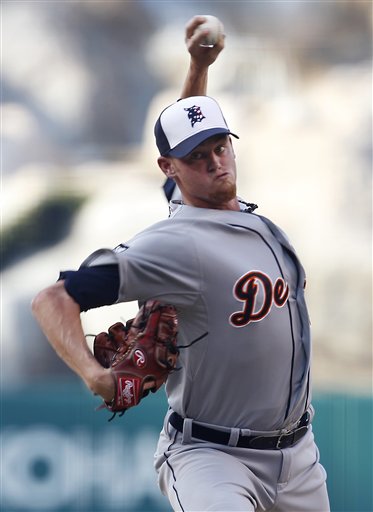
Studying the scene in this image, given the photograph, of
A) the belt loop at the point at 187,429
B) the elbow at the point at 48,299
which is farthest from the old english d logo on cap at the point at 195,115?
the belt loop at the point at 187,429

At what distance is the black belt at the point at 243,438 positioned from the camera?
99.3 inches

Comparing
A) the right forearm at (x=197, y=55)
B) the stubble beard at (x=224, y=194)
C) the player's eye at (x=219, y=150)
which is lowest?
the stubble beard at (x=224, y=194)

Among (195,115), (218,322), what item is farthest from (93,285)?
(195,115)

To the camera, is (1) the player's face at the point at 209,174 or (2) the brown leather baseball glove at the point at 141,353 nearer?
(2) the brown leather baseball glove at the point at 141,353

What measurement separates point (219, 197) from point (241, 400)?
0.48 m

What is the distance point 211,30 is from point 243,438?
112 cm

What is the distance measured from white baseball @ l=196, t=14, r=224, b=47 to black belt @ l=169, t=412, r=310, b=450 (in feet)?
3.36

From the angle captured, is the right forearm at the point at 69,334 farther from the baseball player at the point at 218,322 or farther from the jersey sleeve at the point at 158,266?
the jersey sleeve at the point at 158,266

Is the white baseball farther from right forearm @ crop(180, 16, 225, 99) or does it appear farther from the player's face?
the player's face

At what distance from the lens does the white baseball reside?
2.94m

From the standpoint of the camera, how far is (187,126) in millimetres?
2605

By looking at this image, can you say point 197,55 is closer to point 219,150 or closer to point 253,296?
point 219,150

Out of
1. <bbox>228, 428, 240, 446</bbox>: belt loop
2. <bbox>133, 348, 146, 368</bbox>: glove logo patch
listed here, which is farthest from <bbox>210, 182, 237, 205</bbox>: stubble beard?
<bbox>228, 428, 240, 446</bbox>: belt loop

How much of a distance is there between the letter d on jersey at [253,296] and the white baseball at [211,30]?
772 mm
